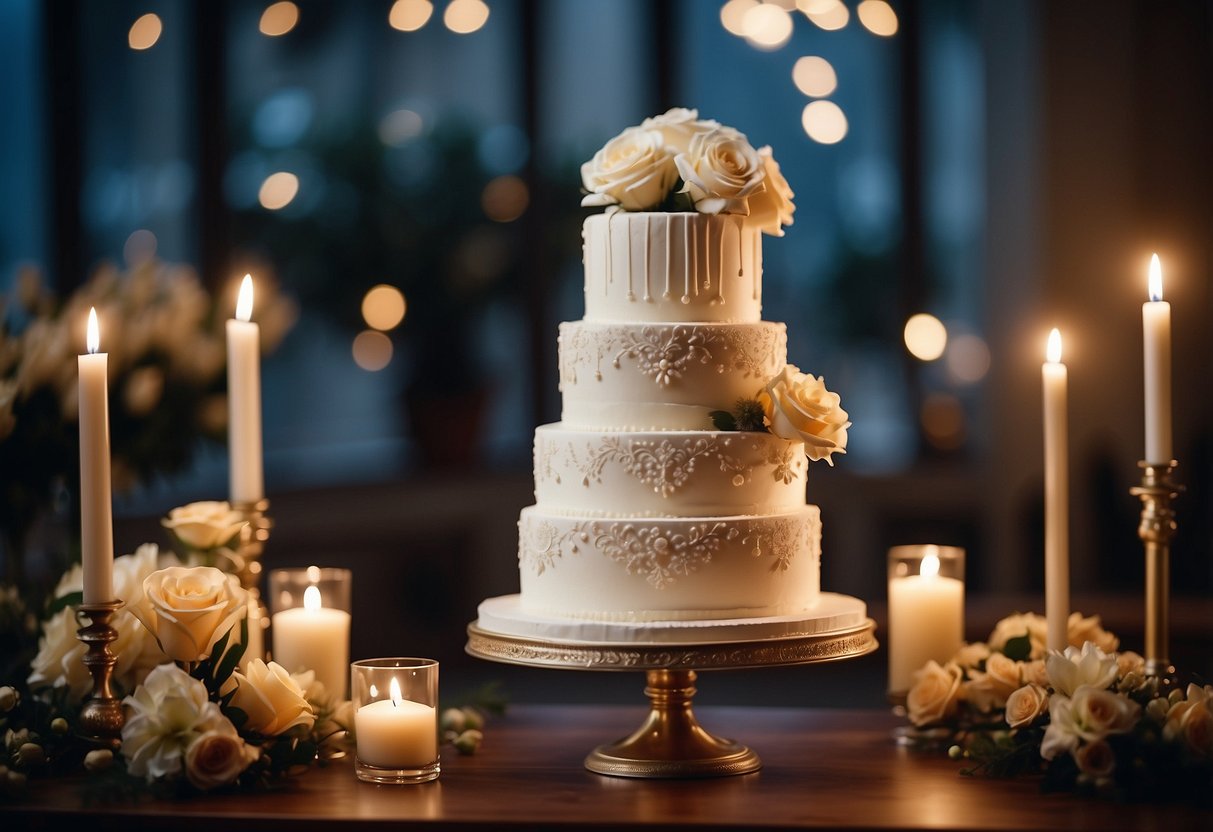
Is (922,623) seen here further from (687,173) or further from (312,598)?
(312,598)

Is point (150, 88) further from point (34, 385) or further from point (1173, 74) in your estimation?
point (1173, 74)

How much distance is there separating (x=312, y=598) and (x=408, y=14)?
5.17 m

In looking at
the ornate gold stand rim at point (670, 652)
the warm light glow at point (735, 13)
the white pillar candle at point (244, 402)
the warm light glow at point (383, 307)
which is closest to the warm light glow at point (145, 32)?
the warm light glow at point (383, 307)

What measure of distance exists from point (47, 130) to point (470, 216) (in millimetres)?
2244

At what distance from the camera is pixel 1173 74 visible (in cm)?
737

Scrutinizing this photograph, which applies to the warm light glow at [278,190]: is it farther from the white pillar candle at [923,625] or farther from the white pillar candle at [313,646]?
the white pillar candle at [923,625]

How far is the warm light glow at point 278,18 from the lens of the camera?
7.26m

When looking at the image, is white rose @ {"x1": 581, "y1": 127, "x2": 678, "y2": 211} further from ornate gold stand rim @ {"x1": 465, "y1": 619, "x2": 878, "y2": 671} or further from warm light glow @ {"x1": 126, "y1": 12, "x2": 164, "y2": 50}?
warm light glow @ {"x1": 126, "y1": 12, "x2": 164, "y2": 50}

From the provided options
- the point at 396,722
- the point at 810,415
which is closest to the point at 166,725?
the point at 396,722

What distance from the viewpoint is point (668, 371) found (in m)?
2.95

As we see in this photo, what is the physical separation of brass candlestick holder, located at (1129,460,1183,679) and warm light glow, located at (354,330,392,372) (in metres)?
5.13

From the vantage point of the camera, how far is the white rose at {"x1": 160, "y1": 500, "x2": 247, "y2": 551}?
3037 millimetres

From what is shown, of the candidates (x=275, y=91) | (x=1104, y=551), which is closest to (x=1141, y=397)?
(x=1104, y=551)

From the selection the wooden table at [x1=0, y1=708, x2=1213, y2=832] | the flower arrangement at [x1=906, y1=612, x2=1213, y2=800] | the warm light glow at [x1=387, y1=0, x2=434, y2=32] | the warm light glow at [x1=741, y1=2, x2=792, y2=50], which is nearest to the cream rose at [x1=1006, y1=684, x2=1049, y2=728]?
the flower arrangement at [x1=906, y1=612, x2=1213, y2=800]
